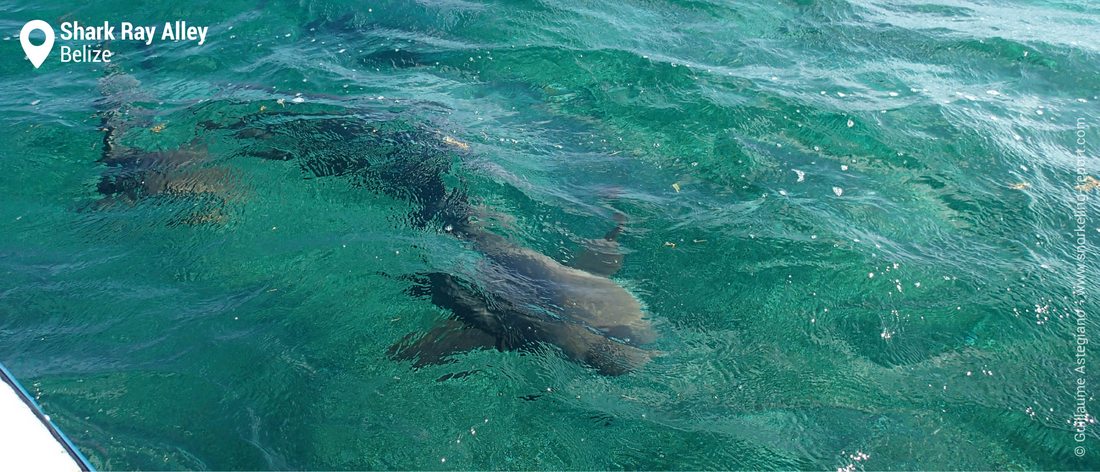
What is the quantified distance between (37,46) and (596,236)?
1029cm

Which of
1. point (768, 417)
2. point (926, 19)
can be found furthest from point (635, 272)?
point (926, 19)

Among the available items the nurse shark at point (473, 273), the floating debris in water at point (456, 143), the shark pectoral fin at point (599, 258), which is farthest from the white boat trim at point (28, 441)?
the floating debris in water at point (456, 143)

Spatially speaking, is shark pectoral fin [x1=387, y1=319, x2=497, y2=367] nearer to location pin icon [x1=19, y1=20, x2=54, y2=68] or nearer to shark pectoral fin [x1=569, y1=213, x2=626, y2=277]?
shark pectoral fin [x1=569, y1=213, x2=626, y2=277]

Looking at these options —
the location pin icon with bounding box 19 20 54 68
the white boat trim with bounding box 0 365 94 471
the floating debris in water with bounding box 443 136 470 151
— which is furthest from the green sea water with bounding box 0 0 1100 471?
the white boat trim with bounding box 0 365 94 471

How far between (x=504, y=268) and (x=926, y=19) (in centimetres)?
970

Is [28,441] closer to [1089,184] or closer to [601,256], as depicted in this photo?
[601,256]

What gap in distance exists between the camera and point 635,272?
665cm

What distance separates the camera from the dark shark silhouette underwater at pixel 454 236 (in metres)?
5.85

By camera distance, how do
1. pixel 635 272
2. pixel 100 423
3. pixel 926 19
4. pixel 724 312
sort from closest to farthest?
pixel 100 423 → pixel 724 312 → pixel 635 272 → pixel 926 19

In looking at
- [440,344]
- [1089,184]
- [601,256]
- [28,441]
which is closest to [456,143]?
[601,256]

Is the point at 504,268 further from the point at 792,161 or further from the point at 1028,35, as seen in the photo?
the point at 1028,35

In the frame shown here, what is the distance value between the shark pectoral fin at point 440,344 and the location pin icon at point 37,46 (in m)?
9.05

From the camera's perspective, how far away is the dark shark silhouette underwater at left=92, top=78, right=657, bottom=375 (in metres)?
5.85

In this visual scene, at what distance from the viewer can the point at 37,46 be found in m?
10.7
